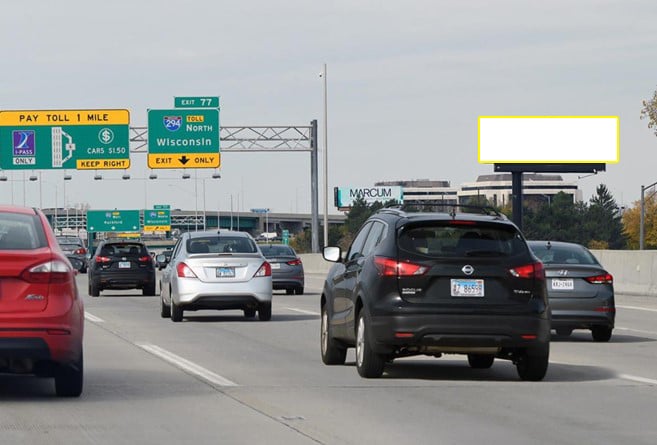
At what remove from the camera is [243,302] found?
24969 millimetres

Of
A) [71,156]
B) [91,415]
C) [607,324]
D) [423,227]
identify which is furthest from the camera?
[71,156]

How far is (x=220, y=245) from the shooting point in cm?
2561

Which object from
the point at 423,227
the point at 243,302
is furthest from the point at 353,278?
the point at 243,302

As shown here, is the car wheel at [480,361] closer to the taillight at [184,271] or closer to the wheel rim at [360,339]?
the wheel rim at [360,339]

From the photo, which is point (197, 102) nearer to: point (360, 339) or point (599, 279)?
point (599, 279)

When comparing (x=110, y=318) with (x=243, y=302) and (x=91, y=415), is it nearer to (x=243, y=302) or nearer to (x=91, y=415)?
(x=243, y=302)

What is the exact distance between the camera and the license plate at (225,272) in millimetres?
24797

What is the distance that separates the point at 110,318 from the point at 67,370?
14945 millimetres

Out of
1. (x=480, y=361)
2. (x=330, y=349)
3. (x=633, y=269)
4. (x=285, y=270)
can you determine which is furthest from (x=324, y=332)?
(x=285, y=270)

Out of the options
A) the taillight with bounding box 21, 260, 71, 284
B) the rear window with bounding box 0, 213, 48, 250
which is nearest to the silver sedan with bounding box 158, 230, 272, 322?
the rear window with bounding box 0, 213, 48, 250

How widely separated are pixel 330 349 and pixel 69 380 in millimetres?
4458

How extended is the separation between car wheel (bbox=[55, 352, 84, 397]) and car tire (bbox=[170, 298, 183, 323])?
12.7m

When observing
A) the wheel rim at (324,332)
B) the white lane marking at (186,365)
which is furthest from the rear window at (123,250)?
the wheel rim at (324,332)

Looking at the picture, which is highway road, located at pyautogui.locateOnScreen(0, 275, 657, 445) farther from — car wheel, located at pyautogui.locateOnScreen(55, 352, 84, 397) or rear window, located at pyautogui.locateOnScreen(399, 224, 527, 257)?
rear window, located at pyautogui.locateOnScreen(399, 224, 527, 257)
